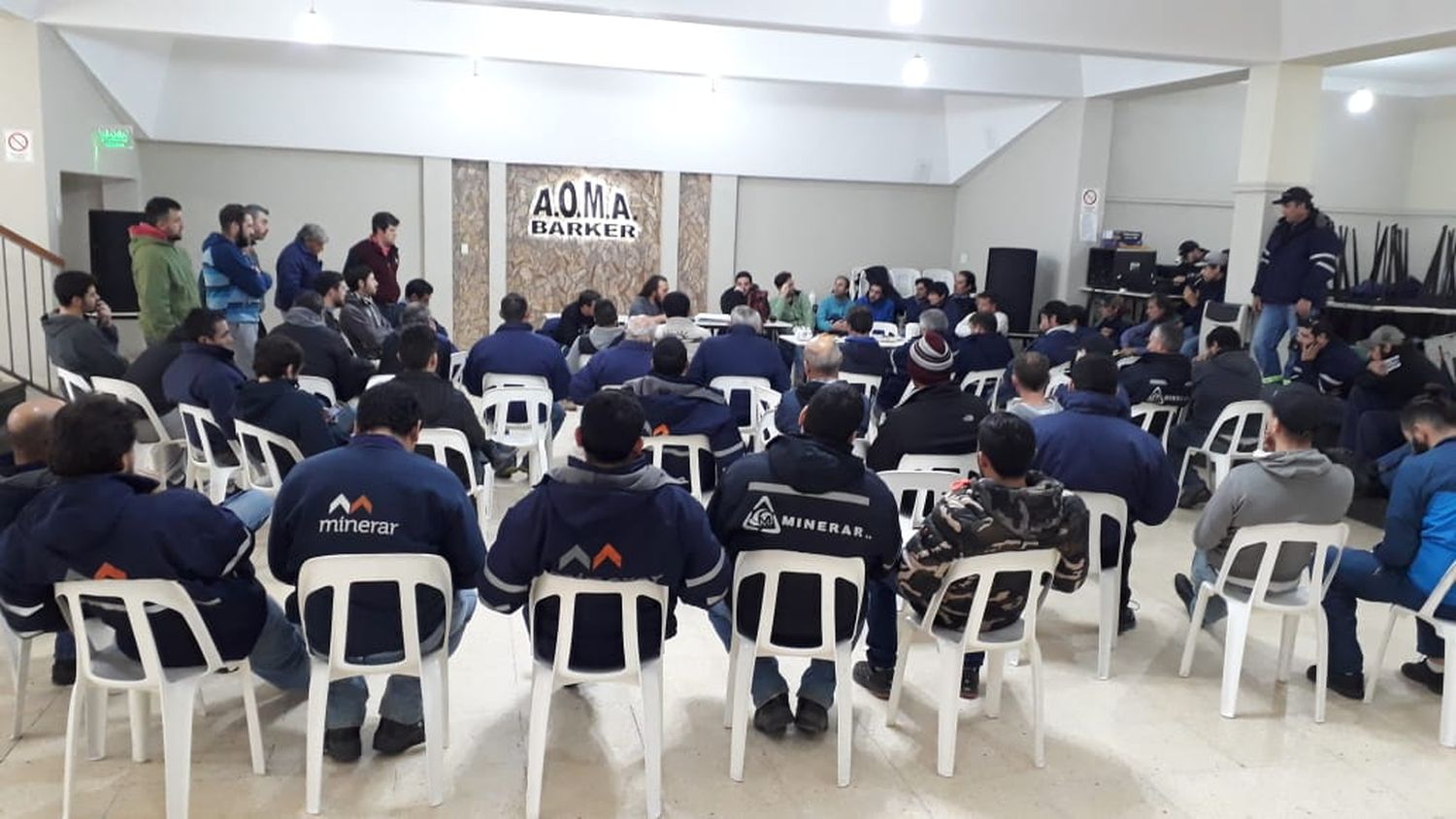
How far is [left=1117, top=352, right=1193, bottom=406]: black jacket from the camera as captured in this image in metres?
5.62

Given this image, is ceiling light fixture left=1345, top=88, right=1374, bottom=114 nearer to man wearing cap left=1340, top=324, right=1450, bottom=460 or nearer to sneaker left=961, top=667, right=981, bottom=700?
man wearing cap left=1340, top=324, right=1450, bottom=460

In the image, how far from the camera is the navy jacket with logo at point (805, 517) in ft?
8.70

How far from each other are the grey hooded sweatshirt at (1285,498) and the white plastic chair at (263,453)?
3199 millimetres

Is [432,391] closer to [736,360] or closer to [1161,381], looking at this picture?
[736,360]

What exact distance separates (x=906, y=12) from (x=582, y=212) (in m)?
5.17

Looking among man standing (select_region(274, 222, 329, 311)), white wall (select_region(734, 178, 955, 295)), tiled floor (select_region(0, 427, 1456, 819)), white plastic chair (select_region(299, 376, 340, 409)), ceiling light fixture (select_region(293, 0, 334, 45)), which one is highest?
ceiling light fixture (select_region(293, 0, 334, 45))

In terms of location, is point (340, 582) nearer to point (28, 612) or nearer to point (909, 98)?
point (28, 612)

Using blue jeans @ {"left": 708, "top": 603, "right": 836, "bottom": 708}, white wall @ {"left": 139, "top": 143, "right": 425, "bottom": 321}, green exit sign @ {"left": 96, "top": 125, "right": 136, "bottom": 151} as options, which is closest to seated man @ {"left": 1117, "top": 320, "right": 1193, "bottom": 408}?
blue jeans @ {"left": 708, "top": 603, "right": 836, "bottom": 708}

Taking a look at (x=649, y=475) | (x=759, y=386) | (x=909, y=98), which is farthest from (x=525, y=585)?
(x=909, y=98)

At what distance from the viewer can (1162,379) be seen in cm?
562

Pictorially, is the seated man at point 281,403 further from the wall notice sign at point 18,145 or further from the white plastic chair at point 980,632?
the wall notice sign at point 18,145

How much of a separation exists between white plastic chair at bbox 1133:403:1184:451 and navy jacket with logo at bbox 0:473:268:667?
4.69 m

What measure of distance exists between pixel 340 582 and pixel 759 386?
305 centimetres

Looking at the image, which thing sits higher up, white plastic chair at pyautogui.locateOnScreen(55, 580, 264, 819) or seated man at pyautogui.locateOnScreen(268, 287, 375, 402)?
seated man at pyautogui.locateOnScreen(268, 287, 375, 402)
